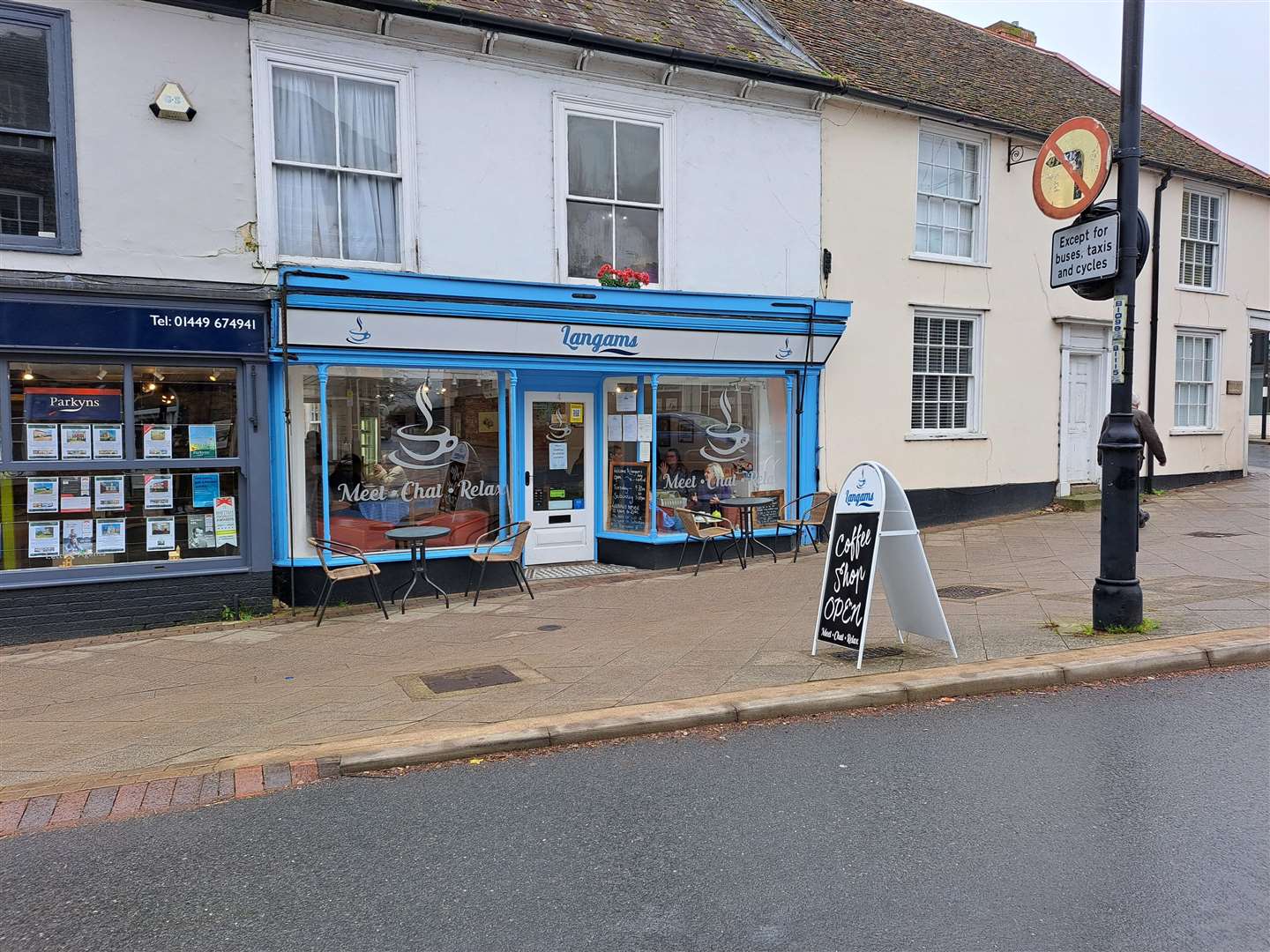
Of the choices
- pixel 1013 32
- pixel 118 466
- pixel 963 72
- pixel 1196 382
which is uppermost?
pixel 1013 32

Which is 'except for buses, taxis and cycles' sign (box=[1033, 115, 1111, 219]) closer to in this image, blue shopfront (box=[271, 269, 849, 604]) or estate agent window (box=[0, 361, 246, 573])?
blue shopfront (box=[271, 269, 849, 604])

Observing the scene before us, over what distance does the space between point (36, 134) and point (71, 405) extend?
7.72 ft

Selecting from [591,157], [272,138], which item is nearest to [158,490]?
[272,138]

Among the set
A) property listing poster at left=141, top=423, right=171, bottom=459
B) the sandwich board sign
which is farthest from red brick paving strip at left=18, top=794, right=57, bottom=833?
the sandwich board sign

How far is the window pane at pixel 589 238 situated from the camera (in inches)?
419

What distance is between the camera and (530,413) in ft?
36.2

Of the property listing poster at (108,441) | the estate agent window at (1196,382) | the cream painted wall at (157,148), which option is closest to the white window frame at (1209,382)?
the estate agent window at (1196,382)

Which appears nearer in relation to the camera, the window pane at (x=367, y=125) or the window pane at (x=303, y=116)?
the window pane at (x=303, y=116)

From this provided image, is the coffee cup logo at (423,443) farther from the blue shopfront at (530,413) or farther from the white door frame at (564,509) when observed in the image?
the white door frame at (564,509)

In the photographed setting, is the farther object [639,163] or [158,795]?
[639,163]

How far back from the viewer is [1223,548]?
36.4 feet

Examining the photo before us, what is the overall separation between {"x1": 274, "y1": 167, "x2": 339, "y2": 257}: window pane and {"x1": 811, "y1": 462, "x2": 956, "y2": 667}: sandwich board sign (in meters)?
5.89

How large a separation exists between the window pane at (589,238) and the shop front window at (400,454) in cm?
172

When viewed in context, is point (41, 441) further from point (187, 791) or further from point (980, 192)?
point (980, 192)
